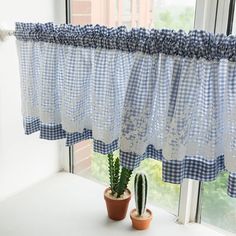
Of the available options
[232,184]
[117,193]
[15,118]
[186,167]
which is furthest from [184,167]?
[15,118]

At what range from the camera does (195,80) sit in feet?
2.60

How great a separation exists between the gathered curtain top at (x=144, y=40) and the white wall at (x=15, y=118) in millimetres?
188

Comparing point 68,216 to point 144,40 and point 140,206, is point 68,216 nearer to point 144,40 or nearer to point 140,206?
point 140,206

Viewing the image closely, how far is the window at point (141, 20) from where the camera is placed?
1.08 m

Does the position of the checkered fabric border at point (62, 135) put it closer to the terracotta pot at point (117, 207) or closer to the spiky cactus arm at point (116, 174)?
the spiky cactus arm at point (116, 174)

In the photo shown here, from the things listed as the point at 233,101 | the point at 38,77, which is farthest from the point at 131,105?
the point at 38,77

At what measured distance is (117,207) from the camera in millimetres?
1189

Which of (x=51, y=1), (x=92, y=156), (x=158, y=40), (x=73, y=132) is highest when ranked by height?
(x=51, y=1)

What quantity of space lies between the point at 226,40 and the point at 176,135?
0.79 feet

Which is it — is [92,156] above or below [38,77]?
below

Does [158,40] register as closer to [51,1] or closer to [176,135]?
[176,135]

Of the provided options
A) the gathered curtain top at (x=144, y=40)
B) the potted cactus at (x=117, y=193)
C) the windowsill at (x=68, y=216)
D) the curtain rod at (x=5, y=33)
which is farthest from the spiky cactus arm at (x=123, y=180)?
the curtain rod at (x=5, y=33)

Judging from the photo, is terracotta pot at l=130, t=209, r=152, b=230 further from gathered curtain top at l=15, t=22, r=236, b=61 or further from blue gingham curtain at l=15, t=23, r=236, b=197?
gathered curtain top at l=15, t=22, r=236, b=61

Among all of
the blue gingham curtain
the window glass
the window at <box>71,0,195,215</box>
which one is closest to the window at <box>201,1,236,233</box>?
the window glass
